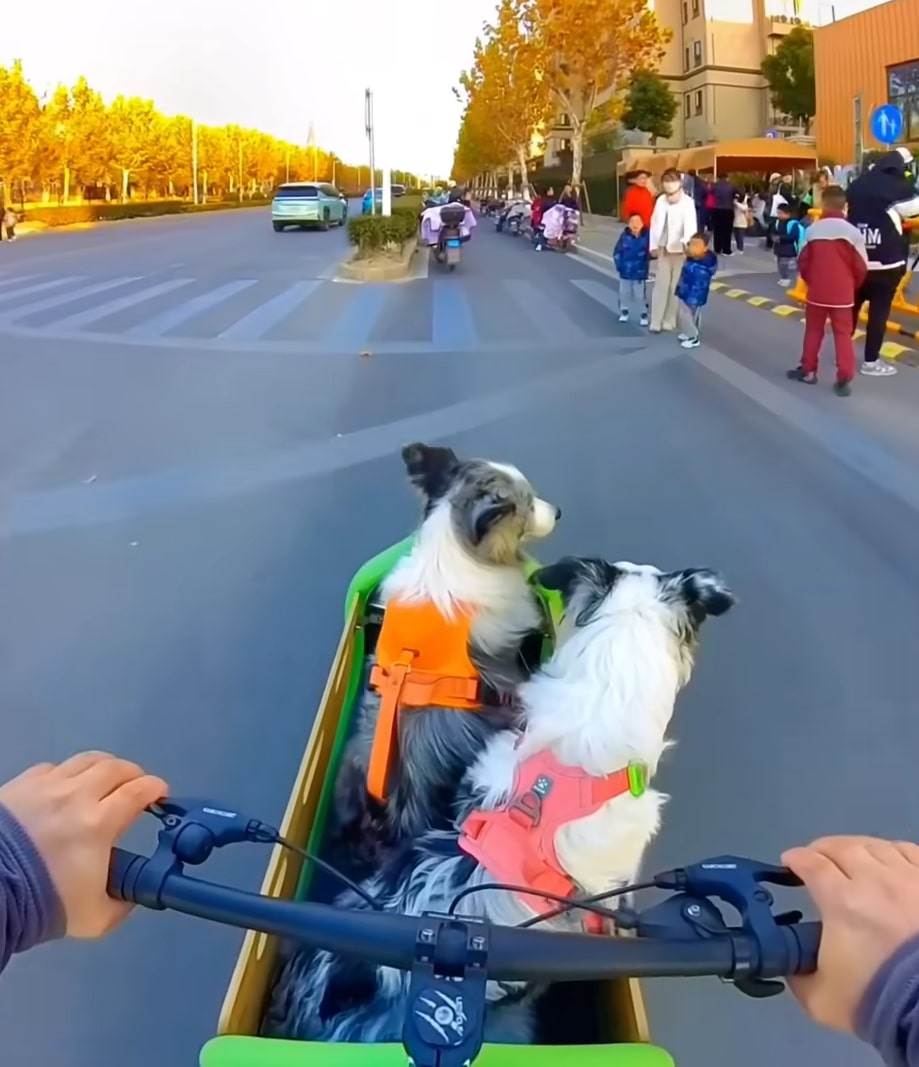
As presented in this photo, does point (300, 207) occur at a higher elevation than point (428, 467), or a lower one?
higher

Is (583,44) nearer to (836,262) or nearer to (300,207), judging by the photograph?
(300,207)

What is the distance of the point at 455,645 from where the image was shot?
2713 mm

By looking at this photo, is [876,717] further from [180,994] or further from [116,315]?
[116,315]

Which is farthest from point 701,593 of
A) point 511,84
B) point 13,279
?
point 511,84

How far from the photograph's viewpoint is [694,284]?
10344mm

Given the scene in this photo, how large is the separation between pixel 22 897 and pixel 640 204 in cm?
1222

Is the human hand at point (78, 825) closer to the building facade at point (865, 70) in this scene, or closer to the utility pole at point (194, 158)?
the building facade at point (865, 70)

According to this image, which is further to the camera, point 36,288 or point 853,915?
point 36,288

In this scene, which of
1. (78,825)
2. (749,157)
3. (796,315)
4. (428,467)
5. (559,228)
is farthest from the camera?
(749,157)

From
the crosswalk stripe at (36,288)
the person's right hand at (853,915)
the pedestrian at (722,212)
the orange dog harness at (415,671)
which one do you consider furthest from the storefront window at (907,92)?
the person's right hand at (853,915)

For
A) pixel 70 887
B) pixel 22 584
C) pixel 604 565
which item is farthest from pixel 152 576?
pixel 70 887

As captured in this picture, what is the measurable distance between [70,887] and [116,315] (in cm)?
1311

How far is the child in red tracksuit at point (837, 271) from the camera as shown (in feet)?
27.1

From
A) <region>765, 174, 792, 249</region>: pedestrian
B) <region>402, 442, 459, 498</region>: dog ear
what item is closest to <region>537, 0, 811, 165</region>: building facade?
<region>765, 174, 792, 249</region>: pedestrian
